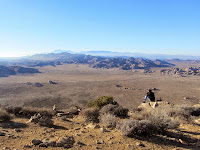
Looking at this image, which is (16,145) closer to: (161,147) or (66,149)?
(66,149)

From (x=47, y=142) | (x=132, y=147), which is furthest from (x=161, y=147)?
(x=47, y=142)

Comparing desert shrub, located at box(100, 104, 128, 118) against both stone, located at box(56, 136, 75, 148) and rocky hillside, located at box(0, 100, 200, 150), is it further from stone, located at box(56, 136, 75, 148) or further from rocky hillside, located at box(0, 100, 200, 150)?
stone, located at box(56, 136, 75, 148)

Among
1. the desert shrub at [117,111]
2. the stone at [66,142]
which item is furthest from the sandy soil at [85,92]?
the stone at [66,142]

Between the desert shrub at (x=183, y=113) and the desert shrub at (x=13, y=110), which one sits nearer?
the desert shrub at (x=183, y=113)

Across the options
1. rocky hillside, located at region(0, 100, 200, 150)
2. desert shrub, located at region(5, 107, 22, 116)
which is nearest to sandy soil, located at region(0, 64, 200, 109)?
desert shrub, located at region(5, 107, 22, 116)

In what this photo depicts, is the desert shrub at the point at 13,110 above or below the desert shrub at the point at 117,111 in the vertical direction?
below

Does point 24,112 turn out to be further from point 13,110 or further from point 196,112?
point 196,112

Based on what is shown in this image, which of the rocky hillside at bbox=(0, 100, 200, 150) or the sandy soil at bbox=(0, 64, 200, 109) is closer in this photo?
the rocky hillside at bbox=(0, 100, 200, 150)

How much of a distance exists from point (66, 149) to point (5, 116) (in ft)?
A: 16.2

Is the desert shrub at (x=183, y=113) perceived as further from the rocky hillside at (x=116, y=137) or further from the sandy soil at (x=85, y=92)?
the sandy soil at (x=85, y=92)

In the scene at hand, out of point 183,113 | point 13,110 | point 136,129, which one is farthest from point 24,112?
point 183,113

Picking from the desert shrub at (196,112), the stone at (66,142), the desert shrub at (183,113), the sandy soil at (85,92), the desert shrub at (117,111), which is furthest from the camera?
the sandy soil at (85,92)

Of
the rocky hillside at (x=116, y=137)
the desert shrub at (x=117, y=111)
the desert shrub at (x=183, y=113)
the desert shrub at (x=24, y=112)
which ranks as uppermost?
the rocky hillside at (x=116, y=137)

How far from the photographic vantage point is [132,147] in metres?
4.34
